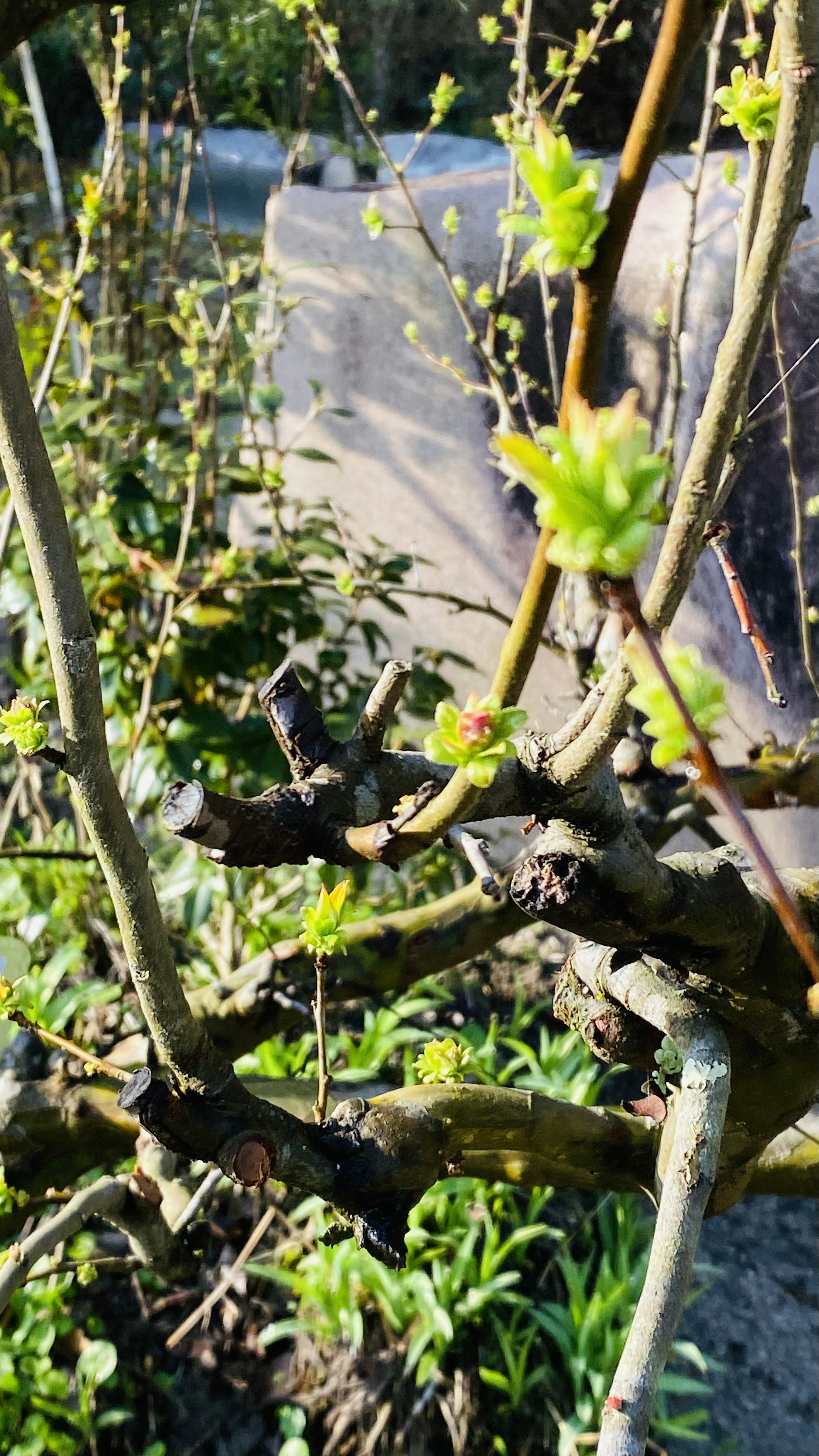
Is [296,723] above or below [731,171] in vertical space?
below

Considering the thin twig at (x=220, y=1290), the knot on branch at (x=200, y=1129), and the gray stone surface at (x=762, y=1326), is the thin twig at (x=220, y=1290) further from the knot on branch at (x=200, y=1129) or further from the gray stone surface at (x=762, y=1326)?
the knot on branch at (x=200, y=1129)

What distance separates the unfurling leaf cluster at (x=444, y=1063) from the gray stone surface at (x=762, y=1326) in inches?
40.5

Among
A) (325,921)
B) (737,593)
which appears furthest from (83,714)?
(737,593)

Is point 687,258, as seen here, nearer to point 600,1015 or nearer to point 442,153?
point 600,1015

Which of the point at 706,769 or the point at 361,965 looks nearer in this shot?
the point at 706,769

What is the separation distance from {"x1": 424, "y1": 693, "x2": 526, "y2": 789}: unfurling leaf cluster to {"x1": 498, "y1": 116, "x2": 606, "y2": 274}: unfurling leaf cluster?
15 cm

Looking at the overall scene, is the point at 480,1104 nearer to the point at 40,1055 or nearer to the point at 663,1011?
the point at 663,1011

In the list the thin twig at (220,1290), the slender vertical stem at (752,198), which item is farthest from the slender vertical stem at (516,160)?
the thin twig at (220,1290)

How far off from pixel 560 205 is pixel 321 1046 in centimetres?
64

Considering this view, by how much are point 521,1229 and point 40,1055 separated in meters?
0.94

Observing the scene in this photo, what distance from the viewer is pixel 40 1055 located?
3.54 ft

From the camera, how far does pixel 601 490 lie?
263 mm

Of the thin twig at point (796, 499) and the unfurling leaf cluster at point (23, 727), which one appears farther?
the thin twig at point (796, 499)

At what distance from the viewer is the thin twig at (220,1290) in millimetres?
1499
